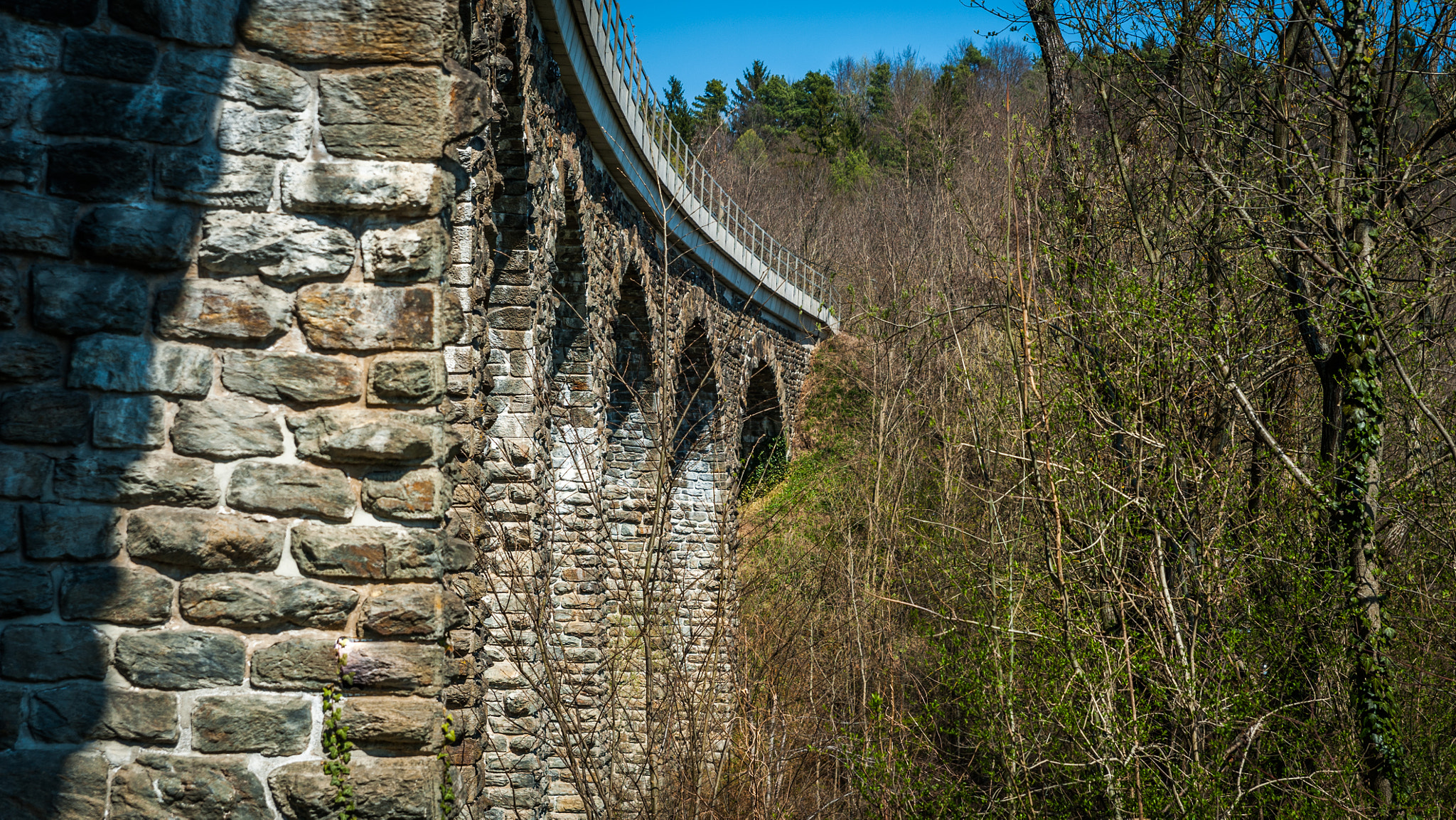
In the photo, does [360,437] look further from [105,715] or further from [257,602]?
[105,715]

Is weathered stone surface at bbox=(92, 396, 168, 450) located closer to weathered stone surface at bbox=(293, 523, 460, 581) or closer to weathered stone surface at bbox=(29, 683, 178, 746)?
weathered stone surface at bbox=(293, 523, 460, 581)

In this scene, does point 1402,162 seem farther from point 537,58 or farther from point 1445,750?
point 537,58

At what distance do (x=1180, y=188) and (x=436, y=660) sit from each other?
199 inches

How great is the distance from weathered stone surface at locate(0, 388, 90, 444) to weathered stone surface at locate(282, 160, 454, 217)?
80 cm

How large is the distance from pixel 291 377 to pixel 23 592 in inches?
35.6

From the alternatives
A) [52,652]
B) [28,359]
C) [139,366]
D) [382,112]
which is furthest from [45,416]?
[382,112]

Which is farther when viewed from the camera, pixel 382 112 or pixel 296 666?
pixel 382 112

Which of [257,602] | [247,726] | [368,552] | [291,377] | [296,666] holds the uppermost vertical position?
[291,377]

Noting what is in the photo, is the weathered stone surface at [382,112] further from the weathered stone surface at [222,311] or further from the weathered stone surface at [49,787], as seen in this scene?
the weathered stone surface at [49,787]

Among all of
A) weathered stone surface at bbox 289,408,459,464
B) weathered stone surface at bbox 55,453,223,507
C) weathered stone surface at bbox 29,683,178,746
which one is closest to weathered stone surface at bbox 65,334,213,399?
weathered stone surface at bbox 55,453,223,507

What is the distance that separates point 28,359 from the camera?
2602mm

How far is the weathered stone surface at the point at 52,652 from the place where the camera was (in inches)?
101

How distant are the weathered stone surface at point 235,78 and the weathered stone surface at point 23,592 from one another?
142 centimetres

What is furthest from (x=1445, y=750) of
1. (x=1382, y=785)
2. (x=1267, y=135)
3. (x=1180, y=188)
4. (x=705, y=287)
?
(x=705, y=287)
